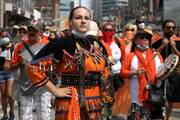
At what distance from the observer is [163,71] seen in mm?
6770

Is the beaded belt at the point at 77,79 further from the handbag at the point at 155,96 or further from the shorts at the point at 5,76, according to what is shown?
the shorts at the point at 5,76

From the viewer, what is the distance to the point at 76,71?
4.95 metres

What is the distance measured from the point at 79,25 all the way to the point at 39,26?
3411 mm

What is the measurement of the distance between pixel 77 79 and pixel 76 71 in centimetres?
8

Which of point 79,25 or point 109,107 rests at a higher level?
point 79,25

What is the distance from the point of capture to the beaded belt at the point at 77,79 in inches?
196

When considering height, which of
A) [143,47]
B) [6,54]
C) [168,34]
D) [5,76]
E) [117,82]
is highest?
[168,34]

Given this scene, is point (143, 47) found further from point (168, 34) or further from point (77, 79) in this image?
point (77, 79)

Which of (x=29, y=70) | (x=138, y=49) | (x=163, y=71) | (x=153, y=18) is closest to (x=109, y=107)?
(x=29, y=70)

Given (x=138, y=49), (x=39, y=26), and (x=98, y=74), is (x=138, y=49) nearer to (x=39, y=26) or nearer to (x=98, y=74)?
(x=39, y=26)

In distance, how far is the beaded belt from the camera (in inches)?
196

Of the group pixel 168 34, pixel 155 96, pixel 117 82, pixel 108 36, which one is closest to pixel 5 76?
pixel 108 36

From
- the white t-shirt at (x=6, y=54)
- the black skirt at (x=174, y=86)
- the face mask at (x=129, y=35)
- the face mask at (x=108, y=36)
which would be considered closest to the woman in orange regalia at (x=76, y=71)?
the black skirt at (x=174, y=86)

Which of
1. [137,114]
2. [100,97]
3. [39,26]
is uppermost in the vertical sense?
[39,26]
